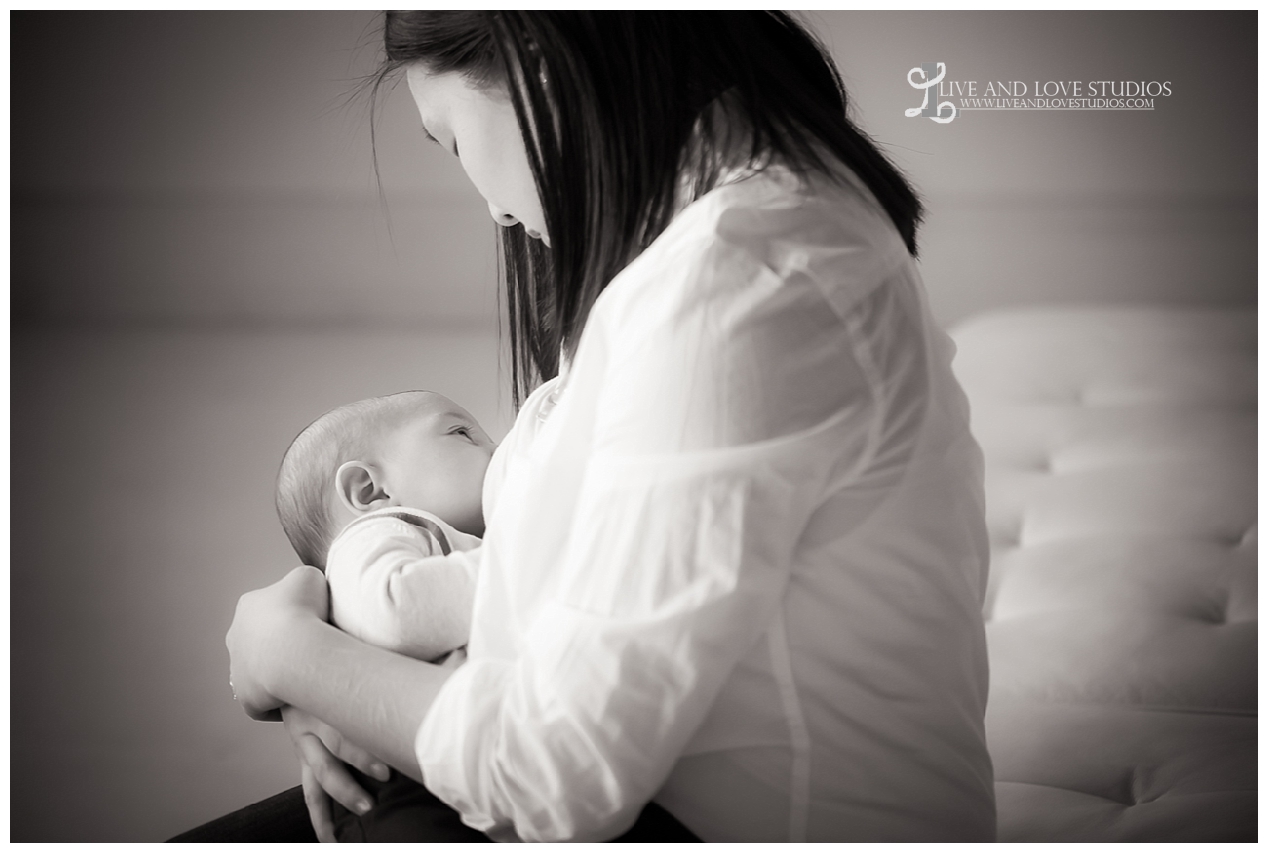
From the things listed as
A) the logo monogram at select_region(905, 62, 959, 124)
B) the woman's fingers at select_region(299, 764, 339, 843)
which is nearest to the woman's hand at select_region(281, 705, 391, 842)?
the woman's fingers at select_region(299, 764, 339, 843)

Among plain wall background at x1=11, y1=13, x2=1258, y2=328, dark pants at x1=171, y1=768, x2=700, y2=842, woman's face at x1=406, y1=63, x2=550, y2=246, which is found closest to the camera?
dark pants at x1=171, y1=768, x2=700, y2=842

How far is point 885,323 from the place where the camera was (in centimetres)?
66

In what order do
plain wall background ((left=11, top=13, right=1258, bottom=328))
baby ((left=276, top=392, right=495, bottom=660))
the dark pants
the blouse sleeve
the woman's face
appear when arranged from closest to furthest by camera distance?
the blouse sleeve
the dark pants
the woman's face
baby ((left=276, top=392, right=495, bottom=660))
plain wall background ((left=11, top=13, right=1258, bottom=328))

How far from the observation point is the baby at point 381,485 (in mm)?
966

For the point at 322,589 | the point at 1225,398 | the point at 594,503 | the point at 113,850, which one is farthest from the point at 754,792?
the point at 1225,398

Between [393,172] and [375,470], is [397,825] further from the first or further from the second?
[393,172]

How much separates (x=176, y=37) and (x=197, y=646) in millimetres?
686

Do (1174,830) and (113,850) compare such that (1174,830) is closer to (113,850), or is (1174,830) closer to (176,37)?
(113,850)

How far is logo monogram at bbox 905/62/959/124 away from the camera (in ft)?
3.57

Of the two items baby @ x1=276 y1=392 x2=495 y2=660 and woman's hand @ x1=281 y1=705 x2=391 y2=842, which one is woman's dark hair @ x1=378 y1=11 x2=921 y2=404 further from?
woman's hand @ x1=281 y1=705 x2=391 y2=842

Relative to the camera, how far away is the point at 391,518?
988 millimetres

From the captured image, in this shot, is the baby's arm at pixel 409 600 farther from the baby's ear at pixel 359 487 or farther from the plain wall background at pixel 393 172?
the plain wall background at pixel 393 172

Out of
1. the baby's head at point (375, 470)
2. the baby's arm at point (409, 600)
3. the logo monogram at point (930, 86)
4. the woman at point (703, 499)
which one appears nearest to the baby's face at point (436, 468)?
the baby's head at point (375, 470)

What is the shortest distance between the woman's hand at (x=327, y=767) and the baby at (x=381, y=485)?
95 millimetres
